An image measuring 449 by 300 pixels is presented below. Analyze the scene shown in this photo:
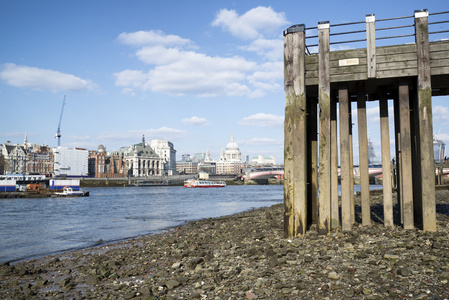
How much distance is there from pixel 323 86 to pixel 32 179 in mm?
104168

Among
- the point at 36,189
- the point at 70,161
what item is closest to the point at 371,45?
the point at 36,189

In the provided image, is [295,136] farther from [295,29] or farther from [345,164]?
[295,29]

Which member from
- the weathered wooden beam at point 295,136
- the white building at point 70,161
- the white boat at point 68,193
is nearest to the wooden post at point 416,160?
the weathered wooden beam at point 295,136

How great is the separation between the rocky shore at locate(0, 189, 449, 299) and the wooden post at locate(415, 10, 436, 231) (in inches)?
30.2

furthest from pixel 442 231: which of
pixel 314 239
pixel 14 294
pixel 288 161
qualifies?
pixel 14 294

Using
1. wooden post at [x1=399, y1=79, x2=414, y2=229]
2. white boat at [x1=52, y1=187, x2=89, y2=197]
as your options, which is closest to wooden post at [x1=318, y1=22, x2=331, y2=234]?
wooden post at [x1=399, y1=79, x2=414, y2=229]

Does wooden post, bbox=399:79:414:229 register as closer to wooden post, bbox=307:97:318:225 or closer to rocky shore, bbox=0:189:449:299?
rocky shore, bbox=0:189:449:299

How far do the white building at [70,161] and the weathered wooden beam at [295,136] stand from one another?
189 meters

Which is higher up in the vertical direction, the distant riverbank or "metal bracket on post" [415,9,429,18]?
"metal bracket on post" [415,9,429,18]

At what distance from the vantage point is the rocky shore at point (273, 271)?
781cm

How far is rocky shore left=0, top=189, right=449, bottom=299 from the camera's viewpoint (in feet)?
25.6

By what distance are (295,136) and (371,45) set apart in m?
3.88

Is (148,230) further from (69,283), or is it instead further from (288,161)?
(288,161)

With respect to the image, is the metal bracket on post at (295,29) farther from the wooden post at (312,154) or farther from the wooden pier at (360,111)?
the wooden post at (312,154)
